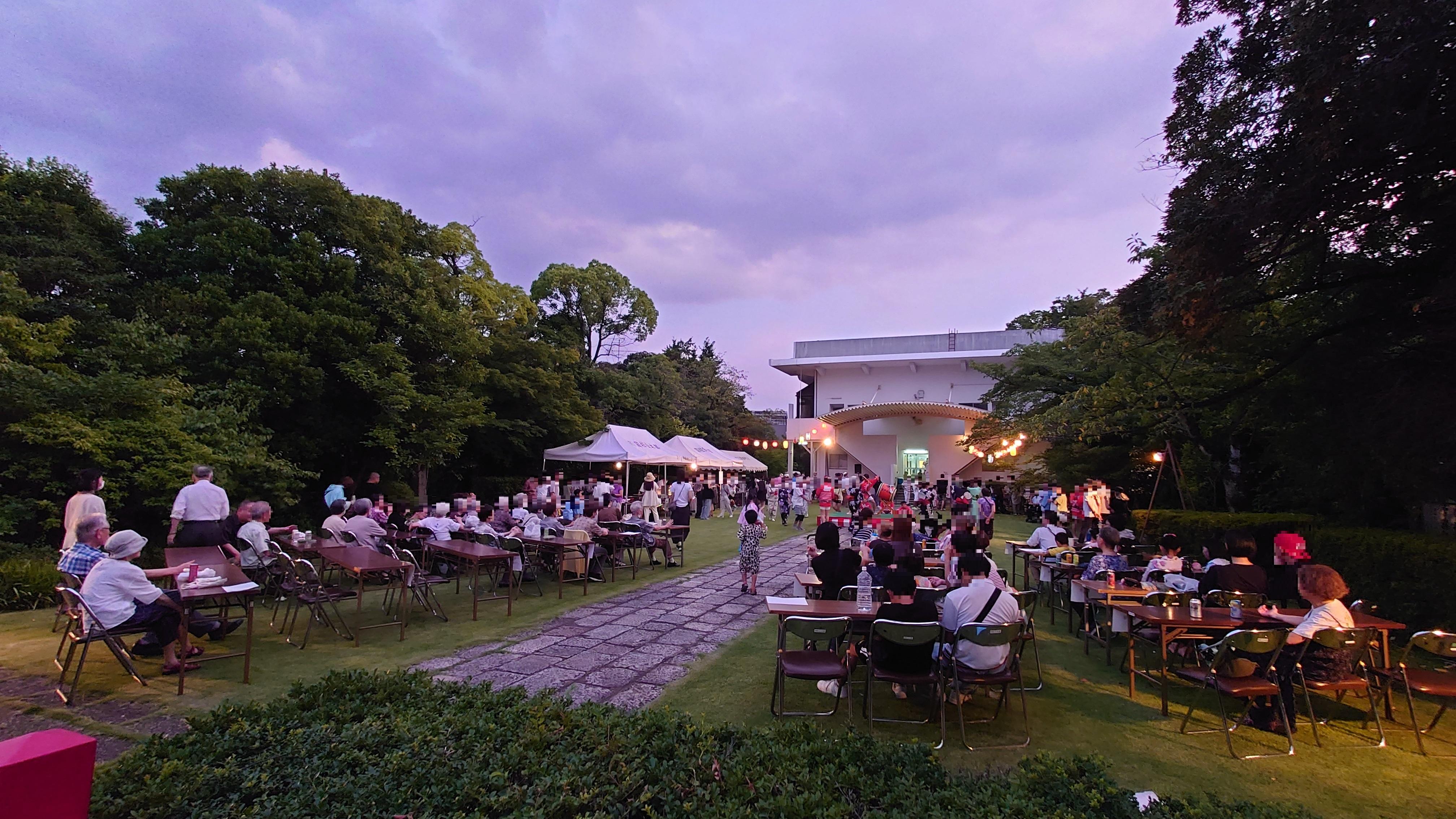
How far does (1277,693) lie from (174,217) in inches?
680

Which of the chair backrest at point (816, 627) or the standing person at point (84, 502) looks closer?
the chair backrest at point (816, 627)

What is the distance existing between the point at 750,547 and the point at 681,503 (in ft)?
16.9

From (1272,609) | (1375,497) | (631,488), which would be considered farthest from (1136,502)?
(631,488)

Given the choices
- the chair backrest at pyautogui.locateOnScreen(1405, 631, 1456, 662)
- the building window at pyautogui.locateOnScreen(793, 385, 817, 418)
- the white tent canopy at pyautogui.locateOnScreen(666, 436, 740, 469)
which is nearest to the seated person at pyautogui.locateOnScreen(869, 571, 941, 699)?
the chair backrest at pyautogui.locateOnScreen(1405, 631, 1456, 662)

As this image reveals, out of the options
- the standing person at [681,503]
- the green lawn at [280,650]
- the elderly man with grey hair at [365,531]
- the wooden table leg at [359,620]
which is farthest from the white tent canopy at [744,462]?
the wooden table leg at [359,620]

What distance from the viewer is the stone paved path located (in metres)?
4.77

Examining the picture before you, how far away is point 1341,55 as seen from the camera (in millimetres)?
5227

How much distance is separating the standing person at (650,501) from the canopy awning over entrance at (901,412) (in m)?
12.4

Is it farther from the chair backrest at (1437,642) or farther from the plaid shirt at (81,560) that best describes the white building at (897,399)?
the plaid shirt at (81,560)

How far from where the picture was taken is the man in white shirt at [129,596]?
167 inches

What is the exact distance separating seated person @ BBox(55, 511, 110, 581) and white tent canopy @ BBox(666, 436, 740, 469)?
1361 cm

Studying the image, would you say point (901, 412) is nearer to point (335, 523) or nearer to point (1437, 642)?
point (335, 523)

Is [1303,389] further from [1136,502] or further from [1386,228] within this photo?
[1136,502]

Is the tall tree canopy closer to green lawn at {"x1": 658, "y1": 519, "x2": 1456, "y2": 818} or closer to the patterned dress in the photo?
green lawn at {"x1": 658, "y1": 519, "x2": 1456, "y2": 818}
